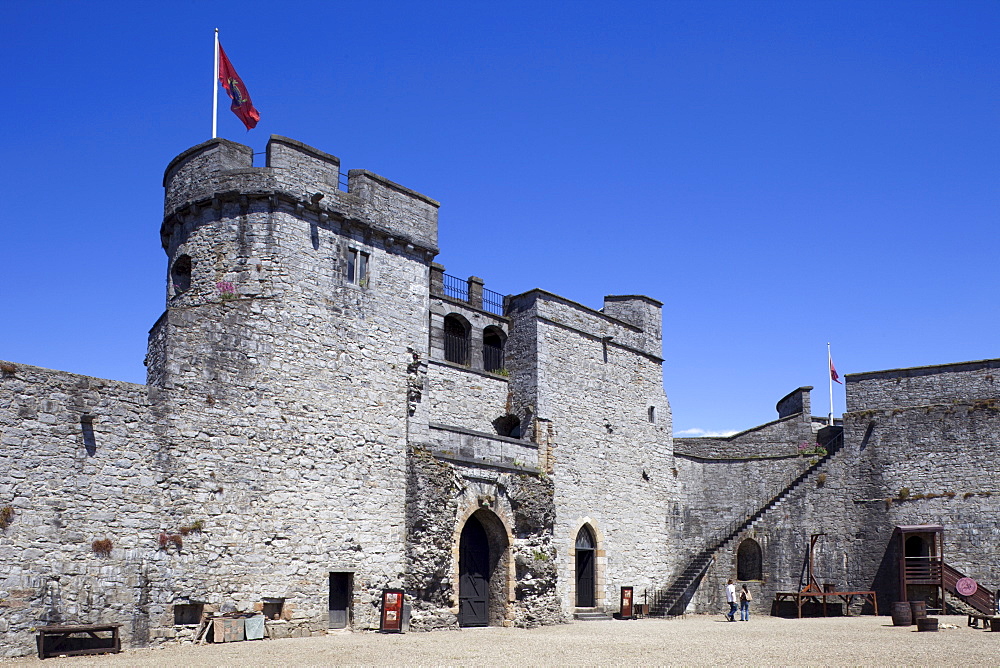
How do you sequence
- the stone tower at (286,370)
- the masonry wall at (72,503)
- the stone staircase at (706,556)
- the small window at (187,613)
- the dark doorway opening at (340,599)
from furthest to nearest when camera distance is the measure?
the stone staircase at (706,556) → the dark doorway opening at (340,599) → the stone tower at (286,370) → the small window at (187,613) → the masonry wall at (72,503)

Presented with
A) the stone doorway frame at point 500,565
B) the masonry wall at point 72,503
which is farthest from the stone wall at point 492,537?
the masonry wall at point 72,503

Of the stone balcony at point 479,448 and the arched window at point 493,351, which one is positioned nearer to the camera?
the stone balcony at point 479,448

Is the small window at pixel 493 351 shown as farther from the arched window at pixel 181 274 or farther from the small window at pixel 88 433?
the small window at pixel 88 433

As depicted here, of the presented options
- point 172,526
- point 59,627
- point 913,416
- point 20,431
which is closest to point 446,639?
point 172,526

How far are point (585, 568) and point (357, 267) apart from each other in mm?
11870

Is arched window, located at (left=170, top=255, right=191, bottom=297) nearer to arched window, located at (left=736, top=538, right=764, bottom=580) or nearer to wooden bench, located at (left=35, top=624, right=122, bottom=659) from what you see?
wooden bench, located at (left=35, top=624, right=122, bottom=659)

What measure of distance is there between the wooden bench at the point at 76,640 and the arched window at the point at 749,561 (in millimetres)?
21178

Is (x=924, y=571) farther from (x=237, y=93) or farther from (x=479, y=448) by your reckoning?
(x=237, y=93)

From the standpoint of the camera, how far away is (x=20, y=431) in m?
16.2

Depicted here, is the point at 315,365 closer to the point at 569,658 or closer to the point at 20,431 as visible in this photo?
the point at 20,431

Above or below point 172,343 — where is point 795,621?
below

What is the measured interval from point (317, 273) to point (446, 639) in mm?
8844

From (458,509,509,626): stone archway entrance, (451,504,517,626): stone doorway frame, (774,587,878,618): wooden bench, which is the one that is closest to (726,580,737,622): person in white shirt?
(774,587,878,618): wooden bench

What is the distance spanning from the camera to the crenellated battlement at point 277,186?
21109 millimetres
